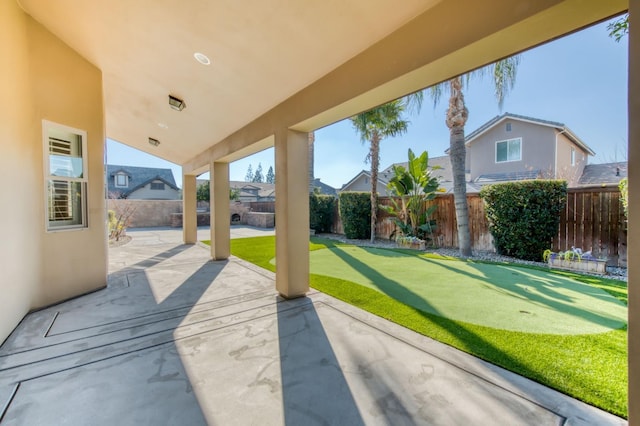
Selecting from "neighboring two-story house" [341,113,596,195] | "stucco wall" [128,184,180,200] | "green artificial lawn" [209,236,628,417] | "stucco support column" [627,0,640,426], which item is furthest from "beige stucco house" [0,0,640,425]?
"stucco wall" [128,184,180,200]

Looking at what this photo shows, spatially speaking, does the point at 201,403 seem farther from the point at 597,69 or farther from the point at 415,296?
the point at 597,69

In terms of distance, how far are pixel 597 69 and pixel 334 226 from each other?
13577 mm

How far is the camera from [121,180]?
33406 mm

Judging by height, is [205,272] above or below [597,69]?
below

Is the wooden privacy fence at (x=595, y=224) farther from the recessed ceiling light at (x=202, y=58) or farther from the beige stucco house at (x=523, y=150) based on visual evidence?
the recessed ceiling light at (x=202, y=58)

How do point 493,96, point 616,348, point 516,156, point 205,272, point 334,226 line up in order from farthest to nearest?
point 516,156
point 334,226
point 493,96
point 205,272
point 616,348

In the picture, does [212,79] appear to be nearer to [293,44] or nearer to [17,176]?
[293,44]

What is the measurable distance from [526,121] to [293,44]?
1770 centimetres

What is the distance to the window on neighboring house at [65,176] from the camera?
4.68m

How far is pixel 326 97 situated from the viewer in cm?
388

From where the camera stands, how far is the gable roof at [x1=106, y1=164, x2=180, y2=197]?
32969 mm

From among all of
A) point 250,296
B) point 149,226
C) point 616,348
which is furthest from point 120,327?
point 149,226

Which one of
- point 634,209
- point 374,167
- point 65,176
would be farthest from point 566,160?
point 65,176

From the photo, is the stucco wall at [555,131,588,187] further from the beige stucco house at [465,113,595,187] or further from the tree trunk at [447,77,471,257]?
the tree trunk at [447,77,471,257]
